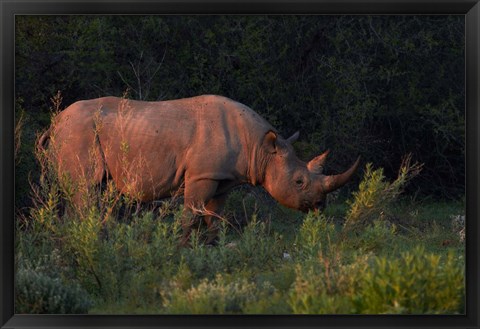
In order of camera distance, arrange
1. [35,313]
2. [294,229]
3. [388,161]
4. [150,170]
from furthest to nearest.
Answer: [388,161] < [294,229] < [150,170] < [35,313]

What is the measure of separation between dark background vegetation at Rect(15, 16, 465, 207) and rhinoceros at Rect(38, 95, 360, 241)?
241 cm

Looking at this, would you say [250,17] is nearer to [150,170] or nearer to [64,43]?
[64,43]

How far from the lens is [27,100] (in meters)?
15.2

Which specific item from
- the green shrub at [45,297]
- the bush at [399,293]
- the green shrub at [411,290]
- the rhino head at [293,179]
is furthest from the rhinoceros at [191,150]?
the green shrub at [411,290]

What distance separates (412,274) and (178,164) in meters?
5.06

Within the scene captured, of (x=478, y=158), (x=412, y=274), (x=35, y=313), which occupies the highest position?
(x=478, y=158)

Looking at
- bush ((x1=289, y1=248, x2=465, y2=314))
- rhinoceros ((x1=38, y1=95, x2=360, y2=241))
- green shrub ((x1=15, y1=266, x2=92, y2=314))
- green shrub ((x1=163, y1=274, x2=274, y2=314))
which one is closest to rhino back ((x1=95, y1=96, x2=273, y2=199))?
rhinoceros ((x1=38, y1=95, x2=360, y2=241))

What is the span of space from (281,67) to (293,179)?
3386mm

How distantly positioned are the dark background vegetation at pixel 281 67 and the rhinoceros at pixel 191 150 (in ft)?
7.92

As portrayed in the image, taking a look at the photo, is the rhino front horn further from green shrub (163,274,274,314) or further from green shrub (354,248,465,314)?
green shrub (354,248,465,314)

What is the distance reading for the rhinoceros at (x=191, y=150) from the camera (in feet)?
39.8

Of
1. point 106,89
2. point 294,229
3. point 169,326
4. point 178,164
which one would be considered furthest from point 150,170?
point 169,326

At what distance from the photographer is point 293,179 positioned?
12680 mm

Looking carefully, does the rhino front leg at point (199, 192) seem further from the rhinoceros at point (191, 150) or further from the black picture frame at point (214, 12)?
the black picture frame at point (214, 12)
